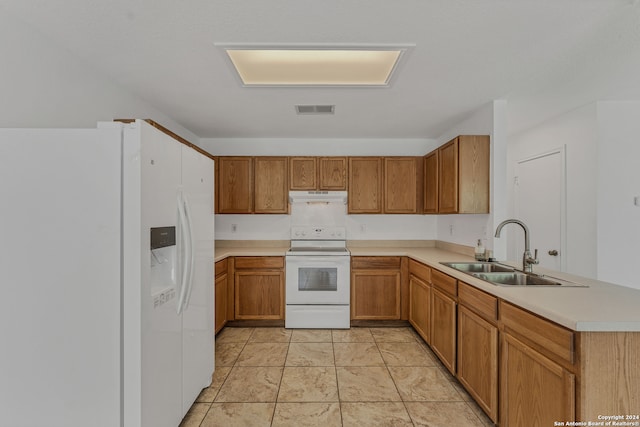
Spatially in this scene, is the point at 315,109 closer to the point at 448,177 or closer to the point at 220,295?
the point at 448,177

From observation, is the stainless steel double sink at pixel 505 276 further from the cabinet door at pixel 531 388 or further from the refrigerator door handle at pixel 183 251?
the refrigerator door handle at pixel 183 251

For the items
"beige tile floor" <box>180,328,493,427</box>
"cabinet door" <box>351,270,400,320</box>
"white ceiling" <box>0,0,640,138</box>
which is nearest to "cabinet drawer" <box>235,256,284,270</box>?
→ "beige tile floor" <box>180,328,493,427</box>

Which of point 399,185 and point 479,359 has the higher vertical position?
point 399,185

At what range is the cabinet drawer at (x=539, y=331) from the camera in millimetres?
1275

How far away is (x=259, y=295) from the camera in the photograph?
3.55 metres

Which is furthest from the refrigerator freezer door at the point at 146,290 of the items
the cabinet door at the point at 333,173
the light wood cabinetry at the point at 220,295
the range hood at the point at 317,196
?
the cabinet door at the point at 333,173

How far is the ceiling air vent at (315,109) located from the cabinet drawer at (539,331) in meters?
2.16

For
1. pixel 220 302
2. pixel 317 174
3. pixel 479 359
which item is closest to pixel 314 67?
pixel 317 174

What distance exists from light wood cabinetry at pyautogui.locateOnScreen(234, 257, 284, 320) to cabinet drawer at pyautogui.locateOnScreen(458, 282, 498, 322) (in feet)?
6.57

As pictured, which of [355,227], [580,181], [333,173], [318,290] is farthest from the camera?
[355,227]

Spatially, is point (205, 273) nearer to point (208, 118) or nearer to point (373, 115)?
point (208, 118)

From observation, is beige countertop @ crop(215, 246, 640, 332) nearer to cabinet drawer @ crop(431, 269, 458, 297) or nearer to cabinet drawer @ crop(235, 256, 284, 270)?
cabinet drawer @ crop(431, 269, 458, 297)

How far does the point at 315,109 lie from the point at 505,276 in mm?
2180

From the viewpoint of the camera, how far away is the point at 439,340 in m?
2.64
